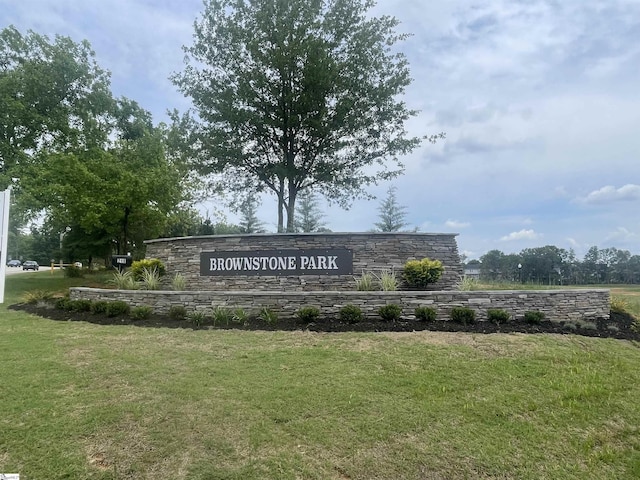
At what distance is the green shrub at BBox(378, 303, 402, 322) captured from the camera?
7379 mm

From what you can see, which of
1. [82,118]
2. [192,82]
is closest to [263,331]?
[192,82]

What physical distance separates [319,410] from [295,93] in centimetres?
1086

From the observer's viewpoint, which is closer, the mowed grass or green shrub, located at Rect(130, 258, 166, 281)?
the mowed grass

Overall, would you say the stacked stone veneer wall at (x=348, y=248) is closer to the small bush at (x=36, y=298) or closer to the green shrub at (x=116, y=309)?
the green shrub at (x=116, y=309)

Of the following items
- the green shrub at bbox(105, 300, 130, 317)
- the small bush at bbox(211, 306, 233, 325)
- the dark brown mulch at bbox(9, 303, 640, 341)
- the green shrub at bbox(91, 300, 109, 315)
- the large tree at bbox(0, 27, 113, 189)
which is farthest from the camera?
the large tree at bbox(0, 27, 113, 189)

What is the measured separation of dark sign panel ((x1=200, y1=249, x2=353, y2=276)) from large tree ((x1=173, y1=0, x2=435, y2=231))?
13.8ft

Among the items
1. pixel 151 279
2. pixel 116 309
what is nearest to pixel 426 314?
pixel 116 309

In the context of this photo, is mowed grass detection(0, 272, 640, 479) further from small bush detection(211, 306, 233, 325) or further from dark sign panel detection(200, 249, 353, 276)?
dark sign panel detection(200, 249, 353, 276)

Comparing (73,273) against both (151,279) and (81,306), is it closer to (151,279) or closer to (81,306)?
(151,279)

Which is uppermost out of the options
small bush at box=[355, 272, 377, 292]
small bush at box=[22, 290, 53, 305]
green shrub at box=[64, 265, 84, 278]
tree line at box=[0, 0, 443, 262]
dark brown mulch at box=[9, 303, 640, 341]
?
tree line at box=[0, 0, 443, 262]

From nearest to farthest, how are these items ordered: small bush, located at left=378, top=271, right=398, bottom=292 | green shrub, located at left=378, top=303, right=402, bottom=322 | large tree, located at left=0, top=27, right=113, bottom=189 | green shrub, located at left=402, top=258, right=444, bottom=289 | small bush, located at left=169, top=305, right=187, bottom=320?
green shrub, located at left=378, top=303, right=402, bottom=322, small bush, located at left=169, top=305, right=187, bottom=320, small bush, located at left=378, top=271, right=398, bottom=292, green shrub, located at left=402, top=258, right=444, bottom=289, large tree, located at left=0, top=27, right=113, bottom=189

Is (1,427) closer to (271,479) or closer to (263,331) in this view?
(271,479)

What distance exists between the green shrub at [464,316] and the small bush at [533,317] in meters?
1.01

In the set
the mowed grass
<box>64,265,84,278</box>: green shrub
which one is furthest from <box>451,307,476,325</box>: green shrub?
<box>64,265,84,278</box>: green shrub
